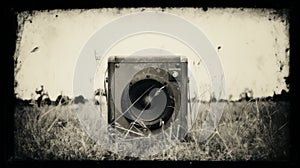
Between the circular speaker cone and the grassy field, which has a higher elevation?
the circular speaker cone

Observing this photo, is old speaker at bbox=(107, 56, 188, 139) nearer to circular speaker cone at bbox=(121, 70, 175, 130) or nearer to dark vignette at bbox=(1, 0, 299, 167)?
circular speaker cone at bbox=(121, 70, 175, 130)

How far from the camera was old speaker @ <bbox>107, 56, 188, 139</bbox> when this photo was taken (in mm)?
1446

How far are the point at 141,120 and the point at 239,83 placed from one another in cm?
34

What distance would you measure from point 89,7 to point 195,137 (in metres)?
0.55

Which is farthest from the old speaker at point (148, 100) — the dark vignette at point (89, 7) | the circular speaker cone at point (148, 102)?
the dark vignette at point (89, 7)

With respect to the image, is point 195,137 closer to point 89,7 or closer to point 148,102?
point 148,102

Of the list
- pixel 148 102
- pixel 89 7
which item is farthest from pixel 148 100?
pixel 89 7

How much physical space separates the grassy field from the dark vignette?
0.02 meters

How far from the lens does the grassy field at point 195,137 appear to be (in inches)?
56.4

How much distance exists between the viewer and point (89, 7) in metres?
1.49

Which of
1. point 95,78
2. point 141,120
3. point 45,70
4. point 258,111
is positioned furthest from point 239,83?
point 45,70

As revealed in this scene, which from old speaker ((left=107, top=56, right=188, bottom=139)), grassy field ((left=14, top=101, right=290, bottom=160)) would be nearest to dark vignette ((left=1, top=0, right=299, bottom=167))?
grassy field ((left=14, top=101, right=290, bottom=160))

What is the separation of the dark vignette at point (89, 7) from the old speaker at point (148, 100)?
0.12 m
